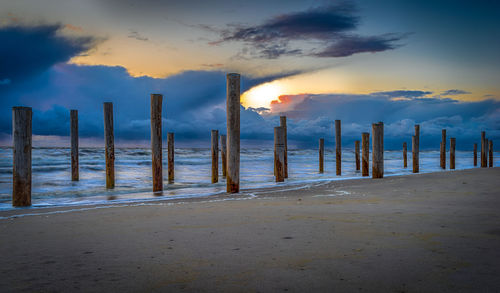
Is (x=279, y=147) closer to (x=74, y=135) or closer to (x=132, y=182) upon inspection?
(x=132, y=182)

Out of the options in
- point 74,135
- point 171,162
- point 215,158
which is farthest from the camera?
point 171,162

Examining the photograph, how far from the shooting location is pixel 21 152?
7.61m

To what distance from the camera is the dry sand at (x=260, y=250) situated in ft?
8.24

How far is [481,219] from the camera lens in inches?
181

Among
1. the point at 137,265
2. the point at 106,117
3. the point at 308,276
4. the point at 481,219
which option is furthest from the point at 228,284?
the point at 106,117

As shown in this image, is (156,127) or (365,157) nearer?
(156,127)

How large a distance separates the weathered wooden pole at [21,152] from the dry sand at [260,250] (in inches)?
81.3

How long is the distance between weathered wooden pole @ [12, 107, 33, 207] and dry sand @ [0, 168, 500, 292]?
2065 millimetres

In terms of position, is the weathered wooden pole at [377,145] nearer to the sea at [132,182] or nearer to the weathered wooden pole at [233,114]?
the sea at [132,182]

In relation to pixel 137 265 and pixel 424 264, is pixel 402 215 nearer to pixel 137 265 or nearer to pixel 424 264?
pixel 424 264

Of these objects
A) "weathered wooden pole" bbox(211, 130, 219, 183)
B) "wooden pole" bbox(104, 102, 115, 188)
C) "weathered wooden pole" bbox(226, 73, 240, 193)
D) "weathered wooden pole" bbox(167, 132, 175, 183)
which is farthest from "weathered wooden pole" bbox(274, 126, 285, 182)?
"wooden pole" bbox(104, 102, 115, 188)

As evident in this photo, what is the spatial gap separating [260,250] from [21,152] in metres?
6.62

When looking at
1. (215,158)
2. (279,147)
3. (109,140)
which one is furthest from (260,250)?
(215,158)

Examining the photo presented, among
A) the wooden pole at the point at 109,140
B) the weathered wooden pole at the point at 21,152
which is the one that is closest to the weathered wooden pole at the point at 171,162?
the wooden pole at the point at 109,140
